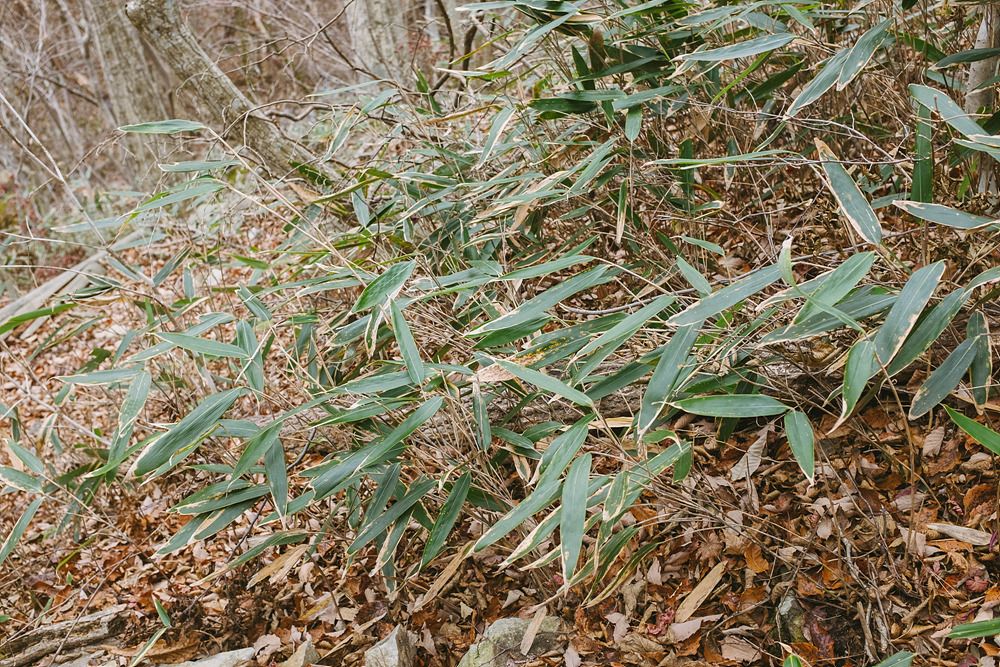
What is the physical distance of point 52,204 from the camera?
21.6ft

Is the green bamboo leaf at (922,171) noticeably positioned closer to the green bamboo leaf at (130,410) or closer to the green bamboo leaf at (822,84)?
the green bamboo leaf at (822,84)

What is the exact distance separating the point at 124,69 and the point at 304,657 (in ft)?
16.8

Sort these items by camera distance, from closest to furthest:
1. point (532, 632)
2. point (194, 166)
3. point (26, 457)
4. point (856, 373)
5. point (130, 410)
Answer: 1. point (856, 373)
2. point (130, 410)
3. point (532, 632)
4. point (194, 166)
5. point (26, 457)

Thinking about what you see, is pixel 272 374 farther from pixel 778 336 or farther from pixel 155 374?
pixel 778 336

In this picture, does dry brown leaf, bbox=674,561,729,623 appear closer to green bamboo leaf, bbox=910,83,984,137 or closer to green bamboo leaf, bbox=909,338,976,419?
green bamboo leaf, bbox=909,338,976,419

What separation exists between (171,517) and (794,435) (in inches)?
80.6

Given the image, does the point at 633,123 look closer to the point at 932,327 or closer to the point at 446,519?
the point at 932,327

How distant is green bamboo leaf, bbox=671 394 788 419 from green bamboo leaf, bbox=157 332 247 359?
2.76 ft

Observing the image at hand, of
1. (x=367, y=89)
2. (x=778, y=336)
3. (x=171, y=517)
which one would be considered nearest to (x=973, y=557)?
(x=778, y=336)

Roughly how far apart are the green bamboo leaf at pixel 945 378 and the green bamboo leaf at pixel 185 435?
109 cm

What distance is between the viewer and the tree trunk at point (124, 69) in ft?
16.3

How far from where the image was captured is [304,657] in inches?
62.2

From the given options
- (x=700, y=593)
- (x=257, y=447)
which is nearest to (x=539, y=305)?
(x=257, y=447)

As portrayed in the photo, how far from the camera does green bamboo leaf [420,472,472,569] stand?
1.24m
